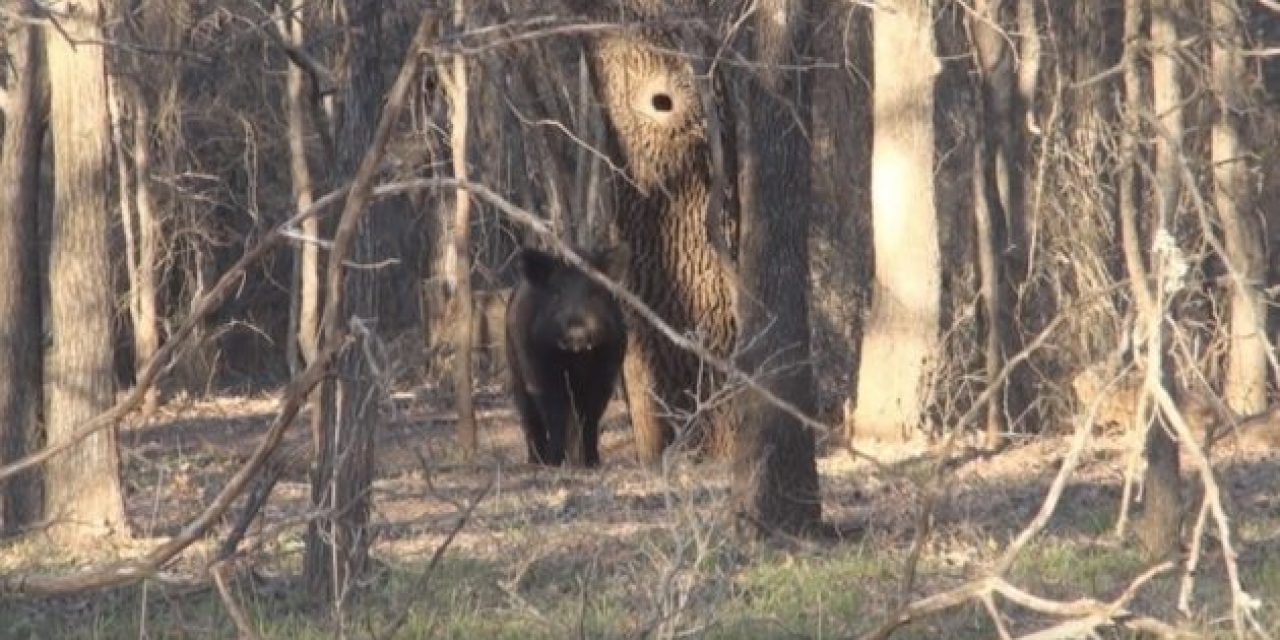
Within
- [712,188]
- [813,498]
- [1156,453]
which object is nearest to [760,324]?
[813,498]

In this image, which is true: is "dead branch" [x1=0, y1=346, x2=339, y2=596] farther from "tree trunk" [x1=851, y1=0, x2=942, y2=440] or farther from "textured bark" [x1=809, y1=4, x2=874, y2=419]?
"textured bark" [x1=809, y1=4, x2=874, y2=419]

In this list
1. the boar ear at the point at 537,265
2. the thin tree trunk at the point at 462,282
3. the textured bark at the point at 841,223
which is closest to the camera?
the boar ear at the point at 537,265

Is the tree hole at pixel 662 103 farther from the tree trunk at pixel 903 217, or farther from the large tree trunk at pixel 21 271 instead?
the large tree trunk at pixel 21 271

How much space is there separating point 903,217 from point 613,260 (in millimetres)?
4099

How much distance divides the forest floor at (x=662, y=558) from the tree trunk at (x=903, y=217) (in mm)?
2397

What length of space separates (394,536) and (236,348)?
2625 centimetres

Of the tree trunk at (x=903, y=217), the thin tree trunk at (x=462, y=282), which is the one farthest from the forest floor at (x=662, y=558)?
the thin tree trunk at (x=462, y=282)

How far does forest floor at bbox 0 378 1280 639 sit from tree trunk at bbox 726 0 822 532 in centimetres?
32

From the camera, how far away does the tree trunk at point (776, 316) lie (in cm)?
1350

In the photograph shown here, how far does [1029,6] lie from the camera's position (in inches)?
886

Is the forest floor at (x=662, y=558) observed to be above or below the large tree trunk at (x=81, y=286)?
below

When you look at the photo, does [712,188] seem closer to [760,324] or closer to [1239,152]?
[760,324]

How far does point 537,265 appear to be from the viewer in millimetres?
20484

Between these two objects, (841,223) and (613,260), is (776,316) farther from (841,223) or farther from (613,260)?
(841,223)
